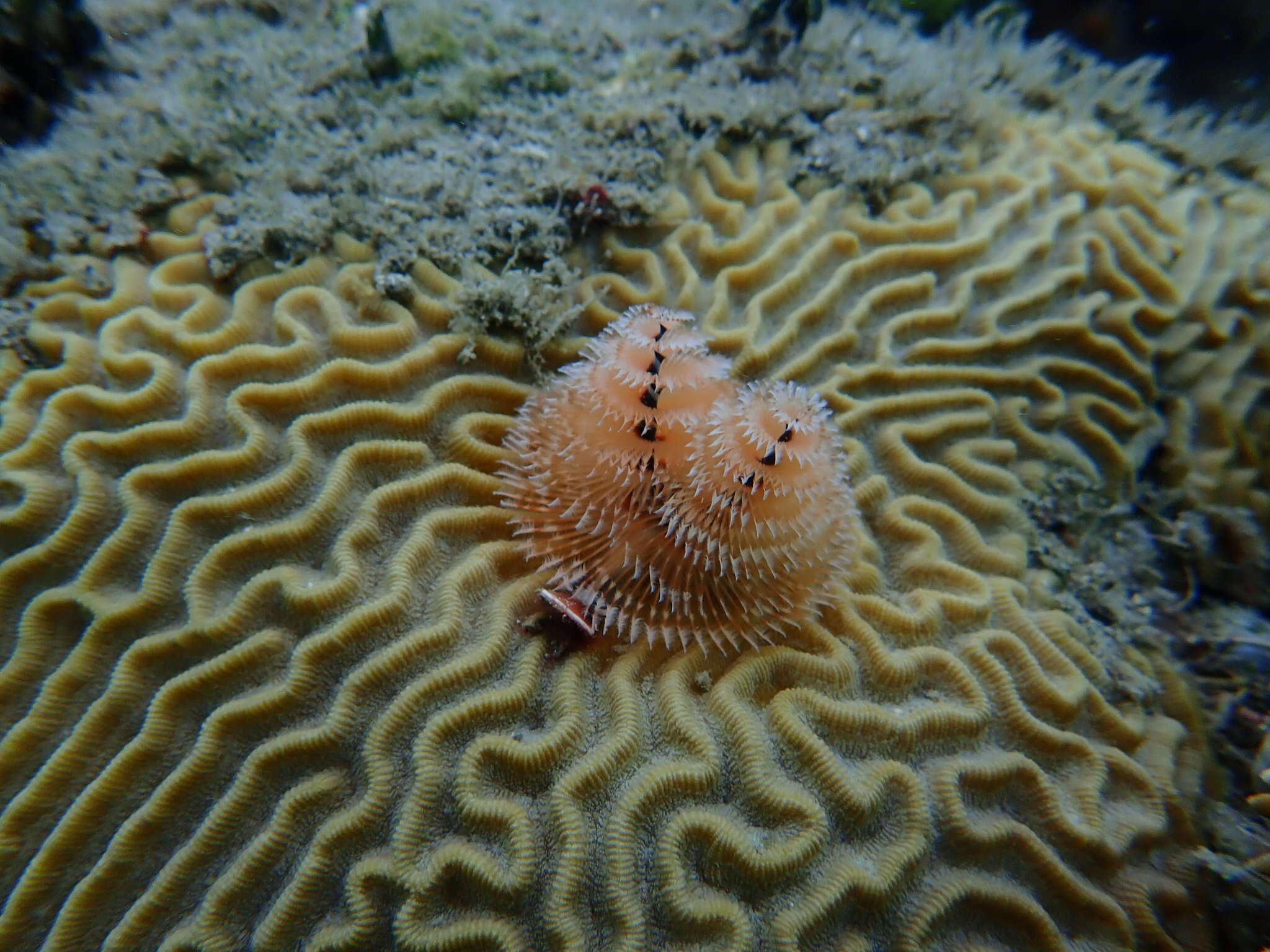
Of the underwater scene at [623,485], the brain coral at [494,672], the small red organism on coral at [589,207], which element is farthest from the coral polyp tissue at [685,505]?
the small red organism on coral at [589,207]

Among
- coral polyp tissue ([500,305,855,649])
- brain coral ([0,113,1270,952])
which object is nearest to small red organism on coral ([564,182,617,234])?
brain coral ([0,113,1270,952])

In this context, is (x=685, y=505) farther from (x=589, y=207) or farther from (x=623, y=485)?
(x=589, y=207)

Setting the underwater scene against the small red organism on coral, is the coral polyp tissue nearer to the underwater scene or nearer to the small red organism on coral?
the underwater scene

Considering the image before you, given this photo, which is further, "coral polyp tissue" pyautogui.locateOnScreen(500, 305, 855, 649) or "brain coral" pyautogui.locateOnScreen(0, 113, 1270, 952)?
"coral polyp tissue" pyautogui.locateOnScreen(500, 305, 855, 649)

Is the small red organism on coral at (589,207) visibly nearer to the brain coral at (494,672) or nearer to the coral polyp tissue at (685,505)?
the brain coral at (494,672)

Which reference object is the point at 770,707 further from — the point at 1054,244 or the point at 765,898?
the point at 1054,244

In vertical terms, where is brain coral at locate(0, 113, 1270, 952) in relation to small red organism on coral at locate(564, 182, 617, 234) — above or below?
below
